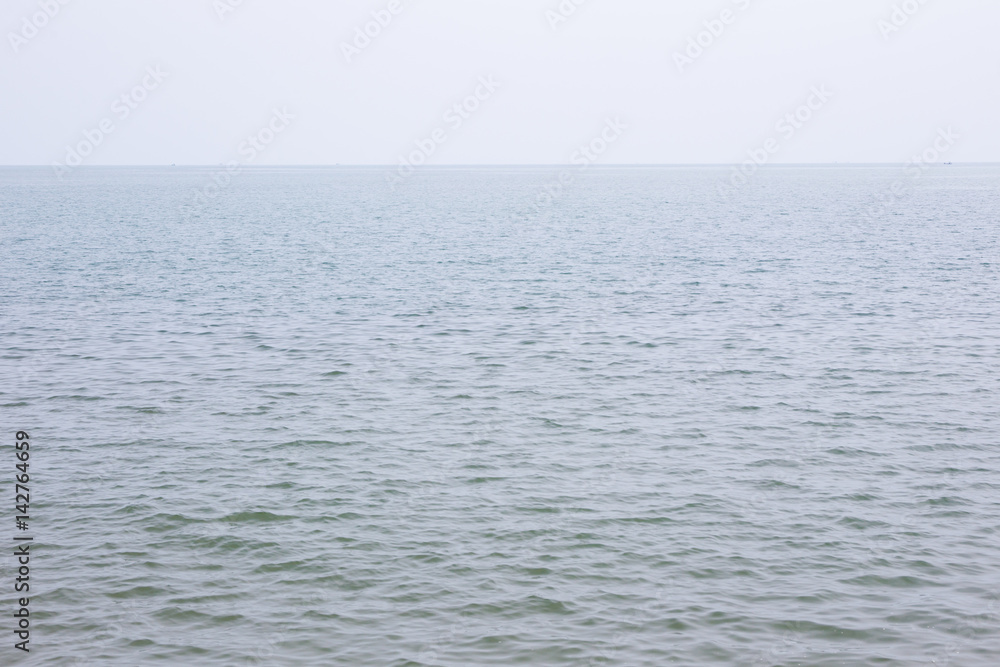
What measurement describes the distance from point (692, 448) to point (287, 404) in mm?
12637

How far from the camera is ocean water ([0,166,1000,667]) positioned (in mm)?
15594

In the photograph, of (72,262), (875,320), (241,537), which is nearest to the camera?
(241,537)

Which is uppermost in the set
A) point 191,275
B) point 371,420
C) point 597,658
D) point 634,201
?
point 634,201

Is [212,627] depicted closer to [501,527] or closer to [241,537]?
[241,537]

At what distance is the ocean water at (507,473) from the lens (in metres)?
15.6

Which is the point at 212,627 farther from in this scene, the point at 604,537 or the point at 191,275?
the point at 191,275

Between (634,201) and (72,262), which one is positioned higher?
(634,201)

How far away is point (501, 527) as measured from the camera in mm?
19688

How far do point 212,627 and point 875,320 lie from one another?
34516mm

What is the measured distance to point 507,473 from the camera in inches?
903

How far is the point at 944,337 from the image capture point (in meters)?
37.7

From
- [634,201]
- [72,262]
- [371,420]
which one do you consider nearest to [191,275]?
[72,262]

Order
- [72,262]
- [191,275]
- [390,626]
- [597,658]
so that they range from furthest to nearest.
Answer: [72,262], [191,275], [390,626], [597,658]

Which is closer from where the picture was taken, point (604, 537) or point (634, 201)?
point (604, 537)
